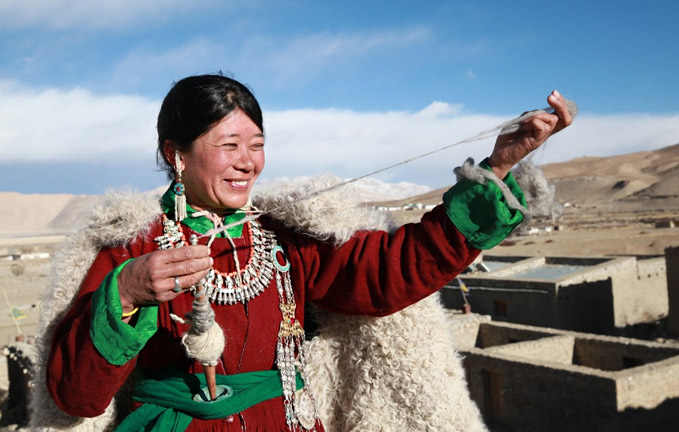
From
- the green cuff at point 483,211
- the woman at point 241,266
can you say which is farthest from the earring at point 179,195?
the green cuff at point 483,211

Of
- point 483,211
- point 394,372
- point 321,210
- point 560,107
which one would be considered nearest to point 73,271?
point 321,210

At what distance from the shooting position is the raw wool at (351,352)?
2271mm

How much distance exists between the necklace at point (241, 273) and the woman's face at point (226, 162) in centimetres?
18

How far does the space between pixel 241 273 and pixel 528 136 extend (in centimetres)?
112

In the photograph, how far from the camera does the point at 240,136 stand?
2.26m

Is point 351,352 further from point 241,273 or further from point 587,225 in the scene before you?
point 587,225

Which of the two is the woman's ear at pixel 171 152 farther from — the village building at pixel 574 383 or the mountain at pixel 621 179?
the mountain at pixel 621 179

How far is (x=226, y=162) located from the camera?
87.4 inches

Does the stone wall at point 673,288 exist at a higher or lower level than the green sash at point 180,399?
lower

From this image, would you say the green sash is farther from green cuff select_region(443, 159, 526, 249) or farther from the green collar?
green cuff select_region(443, 159, 526, 249)

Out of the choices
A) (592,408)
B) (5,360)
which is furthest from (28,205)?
(592,408)

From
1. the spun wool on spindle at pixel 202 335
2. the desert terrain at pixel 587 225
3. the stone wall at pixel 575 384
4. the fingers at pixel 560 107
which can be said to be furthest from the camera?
the desert terrain at pixel 587 225

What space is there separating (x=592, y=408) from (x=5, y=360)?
1255 centimetres

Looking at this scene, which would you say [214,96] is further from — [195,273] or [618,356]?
[618,356]
